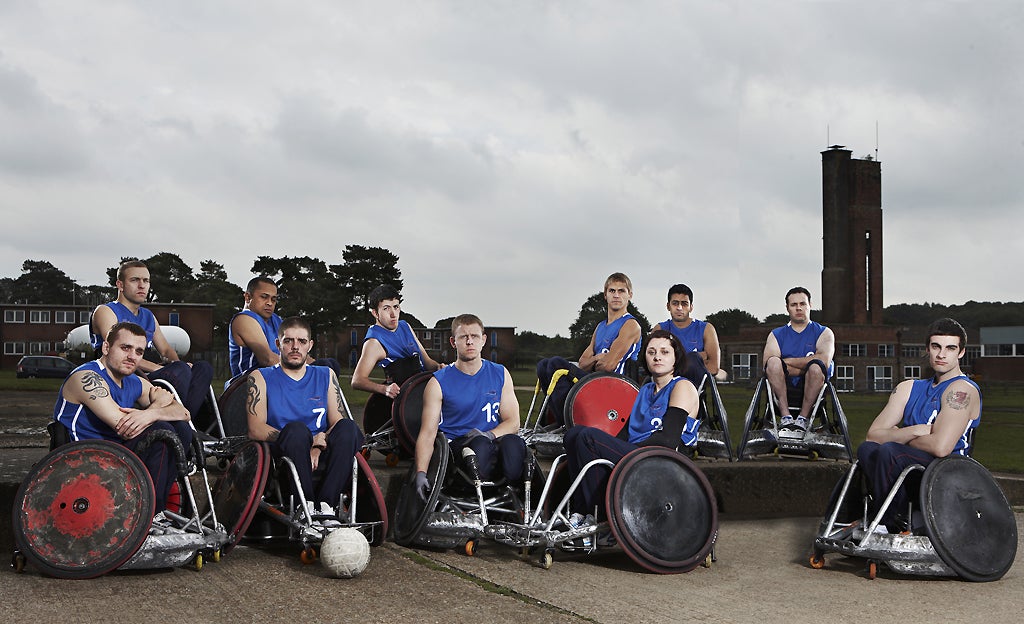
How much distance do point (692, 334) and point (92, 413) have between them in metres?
5.26

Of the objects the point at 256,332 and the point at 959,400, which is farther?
the point at 256,332

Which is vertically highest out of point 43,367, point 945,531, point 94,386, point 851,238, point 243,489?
point 851,238

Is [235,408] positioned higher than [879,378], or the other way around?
[879,378]

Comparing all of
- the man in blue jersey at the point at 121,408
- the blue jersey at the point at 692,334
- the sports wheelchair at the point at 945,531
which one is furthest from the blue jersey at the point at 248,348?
the sports wheelchair at the point at 945,531

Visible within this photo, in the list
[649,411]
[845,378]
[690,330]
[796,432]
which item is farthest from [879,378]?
[649,411]

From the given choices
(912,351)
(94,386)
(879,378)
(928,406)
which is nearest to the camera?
(94,386)

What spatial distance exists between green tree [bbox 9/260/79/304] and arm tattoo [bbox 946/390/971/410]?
108 m

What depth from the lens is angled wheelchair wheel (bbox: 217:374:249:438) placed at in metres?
7.74

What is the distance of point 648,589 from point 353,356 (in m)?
59.7

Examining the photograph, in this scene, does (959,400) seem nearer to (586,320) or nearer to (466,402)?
(466,402)

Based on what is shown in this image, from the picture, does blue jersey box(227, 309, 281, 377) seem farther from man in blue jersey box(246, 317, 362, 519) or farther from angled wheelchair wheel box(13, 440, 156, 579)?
angled wheelchair wheel box(13, 440, 156, 579)

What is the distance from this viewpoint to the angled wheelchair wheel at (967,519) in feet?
19.0

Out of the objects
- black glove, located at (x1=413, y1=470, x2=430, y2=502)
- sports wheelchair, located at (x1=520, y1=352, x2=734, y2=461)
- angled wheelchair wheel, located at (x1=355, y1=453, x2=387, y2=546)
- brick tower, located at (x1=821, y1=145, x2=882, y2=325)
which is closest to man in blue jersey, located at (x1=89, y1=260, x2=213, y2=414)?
angled wheelchair wheel, located at (x1=355, y1=453, x2=387, y2=546)

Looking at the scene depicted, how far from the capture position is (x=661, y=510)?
6070 mm
